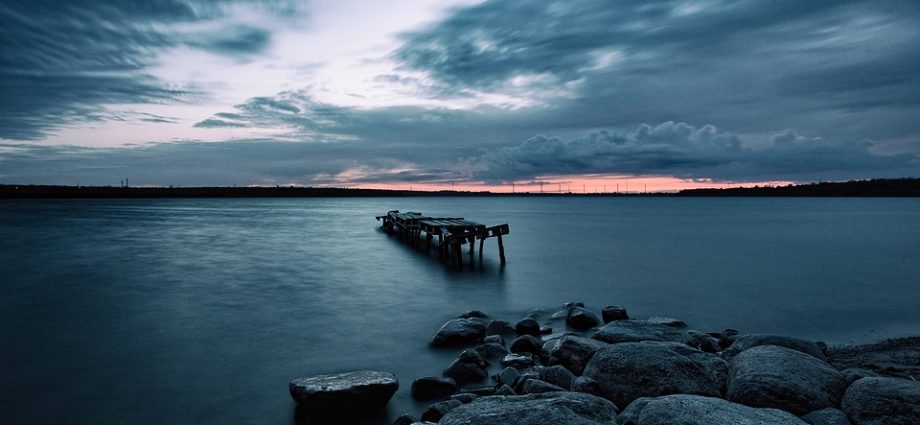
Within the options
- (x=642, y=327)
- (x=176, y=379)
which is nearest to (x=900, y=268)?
(x=642, y=327)

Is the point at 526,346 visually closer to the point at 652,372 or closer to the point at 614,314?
the point at 652,372

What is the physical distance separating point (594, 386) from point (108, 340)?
8.87 metres

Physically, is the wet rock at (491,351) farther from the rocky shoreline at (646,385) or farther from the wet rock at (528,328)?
the wet rock at (528,328)

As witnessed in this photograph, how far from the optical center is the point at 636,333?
25.6 ft

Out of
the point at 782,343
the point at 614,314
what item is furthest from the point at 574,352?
the point at 614,314

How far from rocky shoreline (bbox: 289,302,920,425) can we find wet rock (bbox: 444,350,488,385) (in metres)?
0.02

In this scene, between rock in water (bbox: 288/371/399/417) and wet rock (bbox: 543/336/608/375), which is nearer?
rock in water (bbox: 288/371/399/417)

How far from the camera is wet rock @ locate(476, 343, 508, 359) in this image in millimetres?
8078

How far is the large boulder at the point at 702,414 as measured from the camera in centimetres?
371

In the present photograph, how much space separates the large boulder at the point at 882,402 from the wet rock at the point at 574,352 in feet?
8.60

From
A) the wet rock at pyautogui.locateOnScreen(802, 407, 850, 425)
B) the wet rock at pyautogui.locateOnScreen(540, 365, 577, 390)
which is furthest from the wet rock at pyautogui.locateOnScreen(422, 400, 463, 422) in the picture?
the wet rock at pyautogui.locateOnScreen(802, 407, 850, 425)

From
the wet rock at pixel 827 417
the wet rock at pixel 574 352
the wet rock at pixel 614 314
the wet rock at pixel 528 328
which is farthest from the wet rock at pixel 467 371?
the wet rock at pixel 614 314

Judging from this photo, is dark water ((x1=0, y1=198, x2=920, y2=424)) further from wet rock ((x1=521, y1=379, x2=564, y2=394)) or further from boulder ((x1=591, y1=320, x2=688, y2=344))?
boulder ((x1=591, y1=320, x2=688, y2=344))

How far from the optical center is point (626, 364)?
17.9ft
